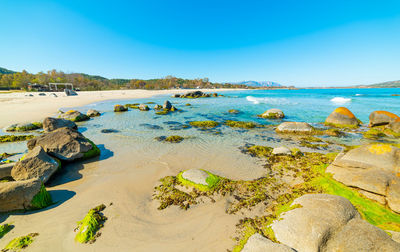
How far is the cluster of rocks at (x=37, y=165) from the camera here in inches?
164

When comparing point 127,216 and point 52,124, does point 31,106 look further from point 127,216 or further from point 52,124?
point 127,216

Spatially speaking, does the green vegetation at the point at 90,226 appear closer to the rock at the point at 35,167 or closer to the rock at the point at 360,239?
the rock at the point at 35,167

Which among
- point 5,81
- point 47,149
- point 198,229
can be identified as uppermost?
point 5,81

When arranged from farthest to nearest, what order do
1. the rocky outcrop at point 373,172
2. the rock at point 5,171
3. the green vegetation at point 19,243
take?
1. the rock at point 5,171
2. the rocky outcrop at point 373,172
3. the green vegetation at point 19,243

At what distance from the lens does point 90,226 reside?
12.4 ft

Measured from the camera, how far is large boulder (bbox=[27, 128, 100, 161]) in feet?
23.0

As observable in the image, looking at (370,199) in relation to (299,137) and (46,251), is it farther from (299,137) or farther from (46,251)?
(46,251)

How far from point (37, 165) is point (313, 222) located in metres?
9.06

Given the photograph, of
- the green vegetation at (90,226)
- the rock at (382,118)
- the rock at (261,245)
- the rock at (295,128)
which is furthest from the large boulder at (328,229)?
the rock at (382,118)

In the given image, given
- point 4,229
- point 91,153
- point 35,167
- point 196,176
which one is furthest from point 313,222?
point 91,153

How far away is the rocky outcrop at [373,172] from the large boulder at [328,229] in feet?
7.15

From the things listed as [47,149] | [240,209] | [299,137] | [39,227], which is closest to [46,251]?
[39,227]

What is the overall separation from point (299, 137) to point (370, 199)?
787 cm

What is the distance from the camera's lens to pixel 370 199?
4812 millimetres
